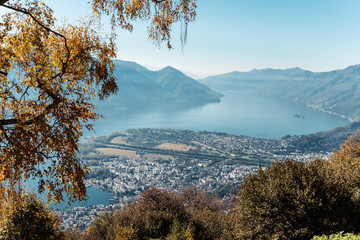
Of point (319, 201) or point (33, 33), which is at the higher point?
point (33, 33)

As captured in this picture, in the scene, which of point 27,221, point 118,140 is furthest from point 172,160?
point 27,221

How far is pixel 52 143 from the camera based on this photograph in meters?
3.14

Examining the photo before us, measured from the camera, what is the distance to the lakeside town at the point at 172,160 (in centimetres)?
4029

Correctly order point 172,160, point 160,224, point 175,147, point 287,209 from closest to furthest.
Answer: point 287,209 → point 160,224 → point 172,160 → point 175,147

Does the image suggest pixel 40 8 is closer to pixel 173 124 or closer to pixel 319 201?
pixel 319 201

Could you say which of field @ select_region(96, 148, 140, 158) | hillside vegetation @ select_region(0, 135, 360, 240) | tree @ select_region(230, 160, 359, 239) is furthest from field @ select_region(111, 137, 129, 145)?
tree @ select_region(230, 160, 359, 239)

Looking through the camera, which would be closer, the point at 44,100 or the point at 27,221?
the point at 44,100

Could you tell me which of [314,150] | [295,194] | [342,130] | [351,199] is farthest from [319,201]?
[342,130]

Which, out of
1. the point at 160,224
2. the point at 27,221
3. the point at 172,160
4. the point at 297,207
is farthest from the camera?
the point at 172,160

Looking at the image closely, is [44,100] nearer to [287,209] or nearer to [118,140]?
[287,209]

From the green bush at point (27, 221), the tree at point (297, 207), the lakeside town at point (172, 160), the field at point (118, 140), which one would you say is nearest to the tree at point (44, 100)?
the green bush at point (27, 221)

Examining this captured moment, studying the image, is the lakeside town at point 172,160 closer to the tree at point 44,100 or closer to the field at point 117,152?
the field at point 117,152

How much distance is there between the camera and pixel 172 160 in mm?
63844

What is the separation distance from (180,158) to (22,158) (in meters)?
63.5
